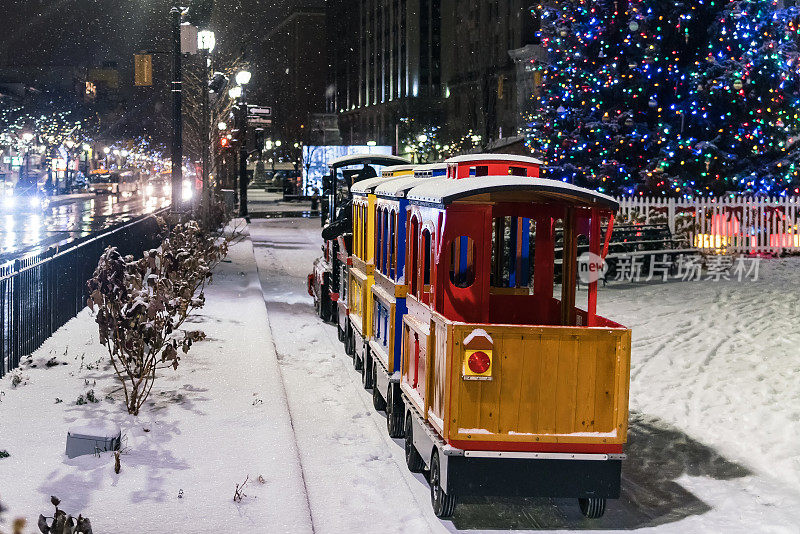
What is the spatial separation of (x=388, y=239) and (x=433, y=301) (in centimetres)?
262

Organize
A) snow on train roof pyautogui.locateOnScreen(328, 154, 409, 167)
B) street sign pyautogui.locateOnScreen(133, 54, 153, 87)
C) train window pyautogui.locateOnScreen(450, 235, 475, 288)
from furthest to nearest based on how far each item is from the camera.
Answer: street sign pyautogui.locateOnScreen(133, 54, 153, 87) < snow on train roof pyautogui.locateOnScreen(328, 154, 409, 167) < train window pyautogui.locateOnScreen(450, 235, 475, 288)

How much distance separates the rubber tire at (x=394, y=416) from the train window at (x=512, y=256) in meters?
1.40

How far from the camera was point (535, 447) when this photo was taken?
6.84m

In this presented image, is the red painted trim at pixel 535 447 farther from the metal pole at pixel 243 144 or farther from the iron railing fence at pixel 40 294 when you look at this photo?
the metal pole at pixel 243 144

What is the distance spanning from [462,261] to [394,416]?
1.55 metres

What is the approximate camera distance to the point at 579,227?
25.6 ft

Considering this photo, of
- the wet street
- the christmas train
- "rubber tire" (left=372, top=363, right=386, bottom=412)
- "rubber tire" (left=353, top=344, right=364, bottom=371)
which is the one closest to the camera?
the christmas train

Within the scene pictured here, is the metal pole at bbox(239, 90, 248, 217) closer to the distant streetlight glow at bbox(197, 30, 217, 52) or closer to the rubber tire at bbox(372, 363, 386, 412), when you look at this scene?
the distant streetlight glow at bbox(197, 30, 217, 52)

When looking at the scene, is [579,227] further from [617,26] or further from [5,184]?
[5,184]

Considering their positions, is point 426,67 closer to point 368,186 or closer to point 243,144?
point 243,144

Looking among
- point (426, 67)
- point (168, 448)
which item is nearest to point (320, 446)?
point (168, 448)

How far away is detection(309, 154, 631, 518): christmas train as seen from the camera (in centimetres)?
677

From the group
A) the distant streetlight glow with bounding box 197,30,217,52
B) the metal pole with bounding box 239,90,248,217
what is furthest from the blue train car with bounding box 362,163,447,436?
the metal pole with bounding box 239,90,248,217

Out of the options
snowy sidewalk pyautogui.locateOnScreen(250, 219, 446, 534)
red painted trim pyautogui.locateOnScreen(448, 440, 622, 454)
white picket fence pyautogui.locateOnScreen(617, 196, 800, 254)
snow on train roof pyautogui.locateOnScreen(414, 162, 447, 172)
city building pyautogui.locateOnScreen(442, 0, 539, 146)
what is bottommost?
snowy sidewalk pyautogui.locateOnScreen(250, 219, 446, 534)
